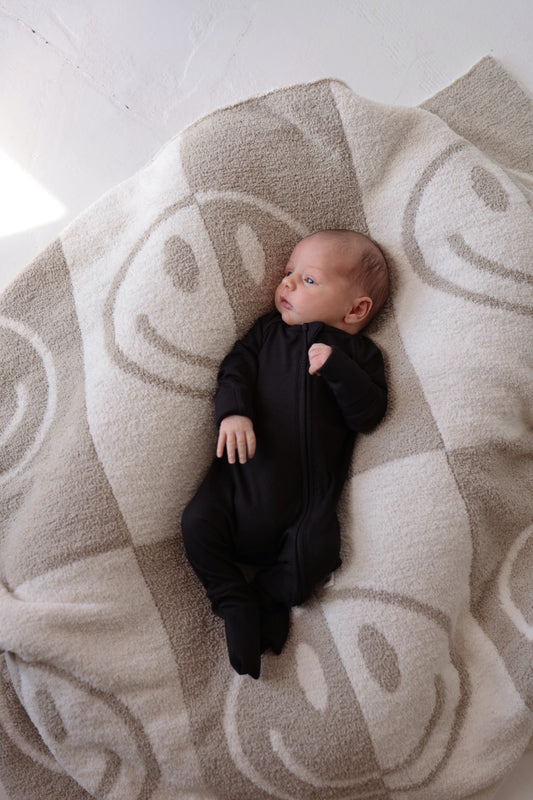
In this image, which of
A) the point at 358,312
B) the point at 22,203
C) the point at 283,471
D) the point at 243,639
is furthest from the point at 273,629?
the point at 22,203

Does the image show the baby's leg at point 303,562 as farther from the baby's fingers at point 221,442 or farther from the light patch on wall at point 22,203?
the light patch on wall at point 22,203

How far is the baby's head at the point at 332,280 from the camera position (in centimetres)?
126

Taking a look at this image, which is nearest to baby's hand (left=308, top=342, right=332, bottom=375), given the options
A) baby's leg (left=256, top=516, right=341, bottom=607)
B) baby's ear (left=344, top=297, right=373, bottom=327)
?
baby's ear (left=344, top=297, right=373, bottom=327)

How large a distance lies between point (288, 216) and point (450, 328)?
0.36 m

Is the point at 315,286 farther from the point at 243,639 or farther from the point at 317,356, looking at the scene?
the point at 243,639

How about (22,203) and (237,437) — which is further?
(22,203)

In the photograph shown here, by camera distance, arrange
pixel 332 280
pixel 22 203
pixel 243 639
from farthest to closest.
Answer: pixel 22 203, pixel 332 280, pixel 243 639

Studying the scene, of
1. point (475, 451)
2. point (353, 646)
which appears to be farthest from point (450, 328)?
point (353, 646)

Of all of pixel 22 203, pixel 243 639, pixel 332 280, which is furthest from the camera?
pixel 22 203

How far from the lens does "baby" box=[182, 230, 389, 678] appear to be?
119 centimetres

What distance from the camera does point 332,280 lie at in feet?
4.13

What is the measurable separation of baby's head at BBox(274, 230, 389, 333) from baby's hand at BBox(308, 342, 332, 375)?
0.33 feet

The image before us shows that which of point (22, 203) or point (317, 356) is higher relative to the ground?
point (22, 203)

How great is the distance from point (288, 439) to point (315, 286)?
275mm
